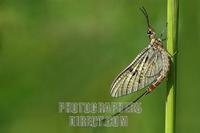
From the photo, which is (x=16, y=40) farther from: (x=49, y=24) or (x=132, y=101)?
(x=132, y=101)

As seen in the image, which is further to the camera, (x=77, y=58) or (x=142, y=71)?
(x=77, y=58)

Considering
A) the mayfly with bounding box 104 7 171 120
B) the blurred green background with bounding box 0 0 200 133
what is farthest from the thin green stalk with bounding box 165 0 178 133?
the blurred green background with bounding box 0 0 200 133

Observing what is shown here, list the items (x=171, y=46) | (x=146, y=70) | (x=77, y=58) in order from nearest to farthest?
(x=171, y=46) → (x=146, y=70) → (x=77, y=58)

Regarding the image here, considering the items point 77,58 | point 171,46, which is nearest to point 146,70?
point 171,46

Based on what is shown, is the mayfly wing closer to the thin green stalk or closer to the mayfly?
the mayfly

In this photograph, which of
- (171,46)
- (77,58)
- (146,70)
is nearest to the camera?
(171,46)

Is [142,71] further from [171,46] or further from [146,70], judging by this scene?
[171,46]
